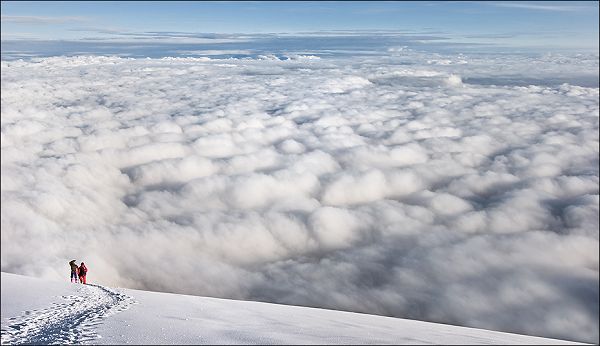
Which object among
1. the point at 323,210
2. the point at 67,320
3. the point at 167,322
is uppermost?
the point at 67,320

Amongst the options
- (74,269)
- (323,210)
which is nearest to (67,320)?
(74,269)

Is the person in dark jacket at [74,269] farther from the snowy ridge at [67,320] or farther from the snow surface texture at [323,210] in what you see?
the snow surface texture at [323,210]

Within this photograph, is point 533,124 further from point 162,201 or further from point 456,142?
point 162,201

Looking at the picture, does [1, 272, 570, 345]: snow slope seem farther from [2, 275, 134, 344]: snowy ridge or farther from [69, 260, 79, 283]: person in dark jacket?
[69, 260, 79, 283]: person in dark jacket

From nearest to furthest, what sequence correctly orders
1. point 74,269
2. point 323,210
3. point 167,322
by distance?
point 167,322, point 74,269, point 323,210

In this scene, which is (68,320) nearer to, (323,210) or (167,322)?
(167,322)

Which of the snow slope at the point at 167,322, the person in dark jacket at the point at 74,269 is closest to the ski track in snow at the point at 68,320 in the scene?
the snow slope at the point at 167,322

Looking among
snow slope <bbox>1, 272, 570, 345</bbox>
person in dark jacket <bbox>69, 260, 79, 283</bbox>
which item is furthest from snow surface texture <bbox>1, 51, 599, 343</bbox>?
snow slope <bbox>1, 272, 570, 345</bbox>

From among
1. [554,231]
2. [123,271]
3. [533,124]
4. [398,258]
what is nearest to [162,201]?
[123,271]
